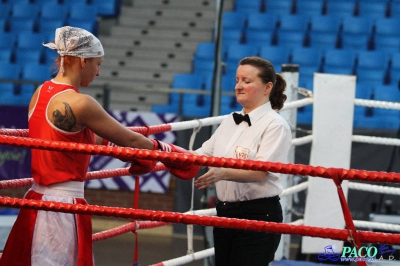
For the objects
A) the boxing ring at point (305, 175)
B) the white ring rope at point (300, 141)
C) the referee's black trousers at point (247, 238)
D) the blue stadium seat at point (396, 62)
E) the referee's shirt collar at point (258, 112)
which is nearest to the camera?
the boxing ring at point (305, 175)

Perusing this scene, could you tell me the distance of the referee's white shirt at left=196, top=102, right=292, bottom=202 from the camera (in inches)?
112

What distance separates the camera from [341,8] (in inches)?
400

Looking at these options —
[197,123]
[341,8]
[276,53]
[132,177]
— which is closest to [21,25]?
[276,53]

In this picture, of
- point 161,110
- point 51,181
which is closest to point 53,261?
point 51,181

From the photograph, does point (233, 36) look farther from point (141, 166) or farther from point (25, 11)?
point (141, 166)

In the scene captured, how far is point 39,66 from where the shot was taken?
967 cm

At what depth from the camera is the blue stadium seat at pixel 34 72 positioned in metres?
9.55

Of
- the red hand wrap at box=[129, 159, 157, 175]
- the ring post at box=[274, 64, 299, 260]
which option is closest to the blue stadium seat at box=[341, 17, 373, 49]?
the ring post at box=[274, 64, 299, 260]

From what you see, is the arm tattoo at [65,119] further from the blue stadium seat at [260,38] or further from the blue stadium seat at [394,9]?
the blue stadium seat at [394,9]

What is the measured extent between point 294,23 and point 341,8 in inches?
29.2

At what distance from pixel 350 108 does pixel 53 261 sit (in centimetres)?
248

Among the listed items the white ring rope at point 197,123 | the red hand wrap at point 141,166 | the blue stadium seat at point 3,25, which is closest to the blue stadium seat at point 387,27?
the blue stadium seat at point 3,25

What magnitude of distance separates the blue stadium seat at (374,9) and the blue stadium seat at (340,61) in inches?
35.0

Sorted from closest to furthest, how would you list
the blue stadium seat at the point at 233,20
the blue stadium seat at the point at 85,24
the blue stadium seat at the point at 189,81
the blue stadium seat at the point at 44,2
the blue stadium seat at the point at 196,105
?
the blue stadium seat at the point at 196,105
the blue stadium seat at the point at 189,81
the blue stadium seat at the point at 85,24
the blue stadium seat at the point at 233,20
the blue stadium seat at the point at 44,2
